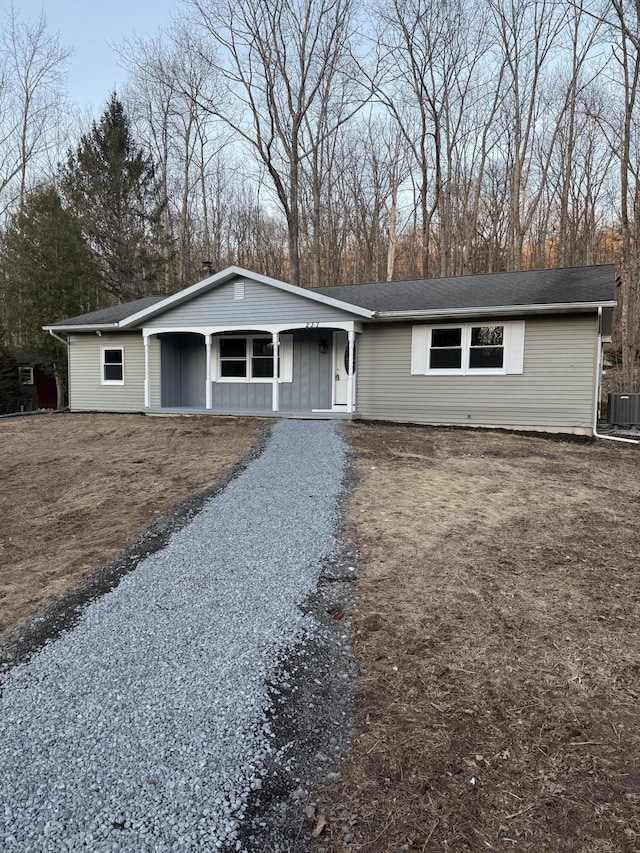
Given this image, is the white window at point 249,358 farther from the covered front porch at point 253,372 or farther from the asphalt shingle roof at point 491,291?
the asphalt shingle roof at point 491,291

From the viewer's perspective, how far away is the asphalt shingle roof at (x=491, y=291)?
419 inches

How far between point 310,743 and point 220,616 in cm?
112

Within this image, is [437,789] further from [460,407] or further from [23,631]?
[460,407]

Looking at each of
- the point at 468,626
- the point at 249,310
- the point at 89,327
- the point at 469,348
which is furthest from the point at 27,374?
the point at 468,626

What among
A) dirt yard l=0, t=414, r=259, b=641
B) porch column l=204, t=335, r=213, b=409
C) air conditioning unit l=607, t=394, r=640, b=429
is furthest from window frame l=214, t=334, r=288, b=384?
air conditioning unit l=607, t=394, r=640, b=429

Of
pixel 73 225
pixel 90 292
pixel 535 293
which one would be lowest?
pixel 535 293

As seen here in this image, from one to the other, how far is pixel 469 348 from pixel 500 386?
41.5 inches

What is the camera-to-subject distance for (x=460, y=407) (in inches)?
464

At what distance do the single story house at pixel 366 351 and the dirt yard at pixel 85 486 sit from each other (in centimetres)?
223

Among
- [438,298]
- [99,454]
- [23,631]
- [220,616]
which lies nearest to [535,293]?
[438,298]

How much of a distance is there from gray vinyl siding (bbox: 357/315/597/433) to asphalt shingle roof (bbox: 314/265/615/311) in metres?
0.53

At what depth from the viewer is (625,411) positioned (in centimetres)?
Result: 1260

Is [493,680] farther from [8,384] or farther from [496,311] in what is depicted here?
[8,384]

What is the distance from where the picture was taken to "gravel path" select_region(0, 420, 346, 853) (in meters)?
1.76
